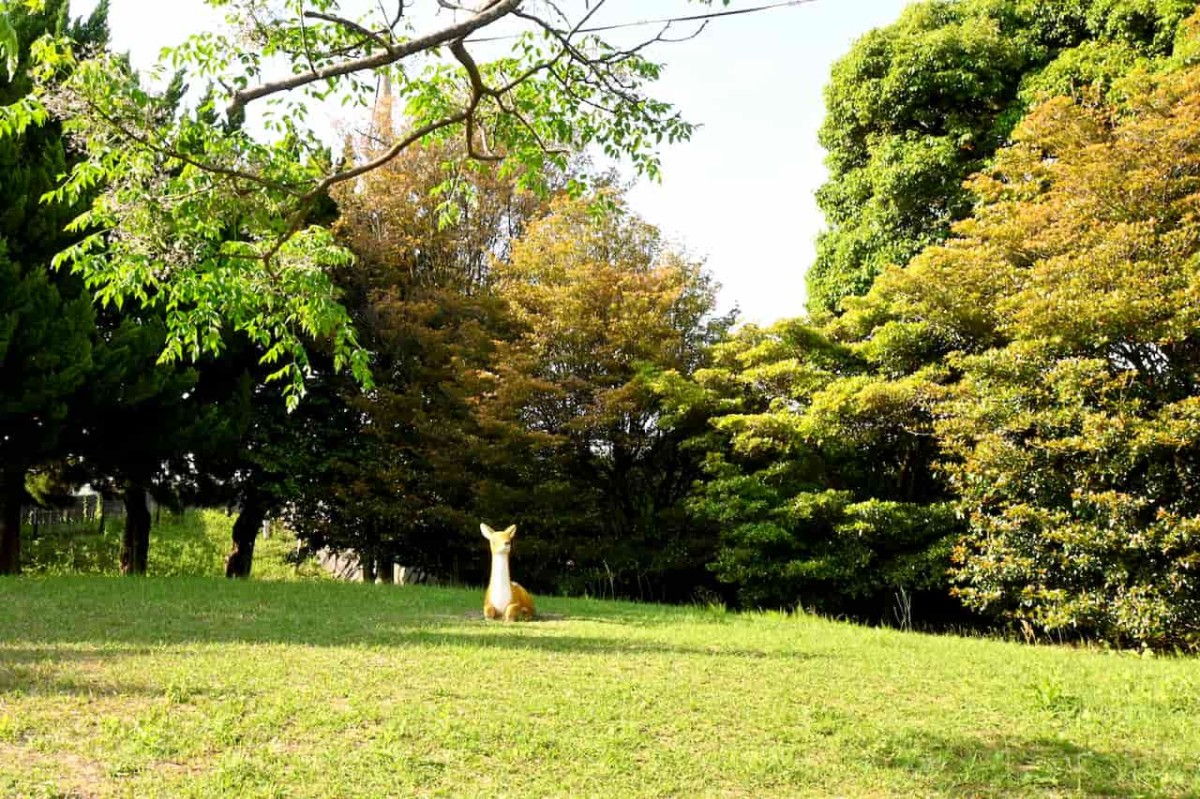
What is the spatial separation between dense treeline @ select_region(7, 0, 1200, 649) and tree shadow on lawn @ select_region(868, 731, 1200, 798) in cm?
536

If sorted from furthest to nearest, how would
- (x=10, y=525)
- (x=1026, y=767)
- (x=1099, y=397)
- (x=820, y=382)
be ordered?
(x=10, y=525) → (x=820, y=382) → (x=1099, y=397) → (x=1026, y=767)

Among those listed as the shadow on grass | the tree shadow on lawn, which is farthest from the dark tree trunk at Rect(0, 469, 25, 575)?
the tree shadow on lawn

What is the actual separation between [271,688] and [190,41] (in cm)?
388

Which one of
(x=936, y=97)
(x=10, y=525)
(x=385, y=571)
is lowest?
(x=385, y=571)

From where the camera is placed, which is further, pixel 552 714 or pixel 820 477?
pixel 820 477

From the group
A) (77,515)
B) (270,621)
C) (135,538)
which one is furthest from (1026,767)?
(77,515)

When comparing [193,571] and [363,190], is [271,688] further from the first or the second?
[193,571]

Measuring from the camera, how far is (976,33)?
15.3 meters

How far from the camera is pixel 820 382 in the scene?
532 inches

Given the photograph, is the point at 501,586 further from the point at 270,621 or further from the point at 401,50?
the point at 401,50

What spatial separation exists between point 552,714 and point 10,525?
12.4 m

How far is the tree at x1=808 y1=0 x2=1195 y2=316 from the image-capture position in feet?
47.4

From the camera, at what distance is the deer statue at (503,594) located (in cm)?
1004

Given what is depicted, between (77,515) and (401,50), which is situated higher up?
(401,50)
